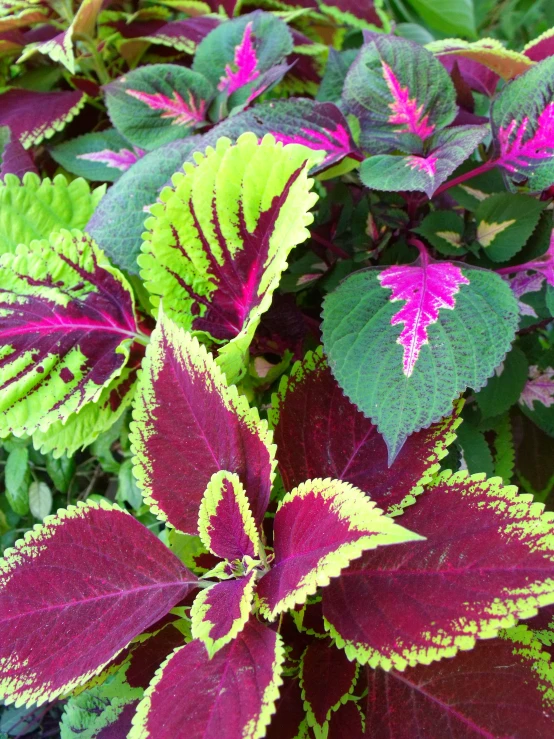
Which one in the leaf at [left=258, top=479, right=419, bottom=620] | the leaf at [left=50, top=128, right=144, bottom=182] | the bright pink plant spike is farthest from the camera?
the leaf at [left=50, top=128, right=144, bottom=182]

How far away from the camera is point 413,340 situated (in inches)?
19.3

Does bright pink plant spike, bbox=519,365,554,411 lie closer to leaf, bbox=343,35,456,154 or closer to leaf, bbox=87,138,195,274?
leaf, bbox=343,35,456,154

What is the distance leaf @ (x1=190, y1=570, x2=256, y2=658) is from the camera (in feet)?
1.39

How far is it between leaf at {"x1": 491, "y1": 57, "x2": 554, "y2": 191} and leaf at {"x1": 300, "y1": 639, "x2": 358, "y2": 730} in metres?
0.43

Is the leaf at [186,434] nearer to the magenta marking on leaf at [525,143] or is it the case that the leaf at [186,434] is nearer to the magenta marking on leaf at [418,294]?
the magenta marking on leaf at [418,294]

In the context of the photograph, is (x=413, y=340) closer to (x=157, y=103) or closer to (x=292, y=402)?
(x=292, y=402)

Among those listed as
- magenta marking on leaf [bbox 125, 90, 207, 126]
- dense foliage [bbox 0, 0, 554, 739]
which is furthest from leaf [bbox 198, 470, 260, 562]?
magenta marking on leaf [bbox 125, 90, 207, 126]

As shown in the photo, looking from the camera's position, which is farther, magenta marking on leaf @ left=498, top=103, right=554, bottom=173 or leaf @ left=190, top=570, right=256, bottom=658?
magenta marking on leaf @ left=498, top=103, right=554, bottom=173

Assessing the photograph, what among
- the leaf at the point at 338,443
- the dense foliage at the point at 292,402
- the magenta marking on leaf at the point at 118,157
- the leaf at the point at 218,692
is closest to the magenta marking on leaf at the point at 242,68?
the dense foliage at the point at 292,402

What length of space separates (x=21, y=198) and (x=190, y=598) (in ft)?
1.47

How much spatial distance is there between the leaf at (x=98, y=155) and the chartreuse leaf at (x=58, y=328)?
0.67 ft

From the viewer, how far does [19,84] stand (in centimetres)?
92

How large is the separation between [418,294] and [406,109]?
19 cm

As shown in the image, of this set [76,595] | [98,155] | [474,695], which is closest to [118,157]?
[98,155]
